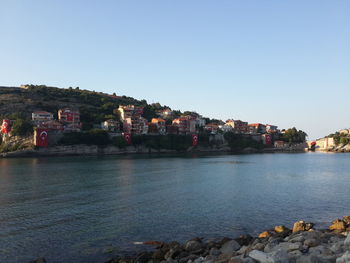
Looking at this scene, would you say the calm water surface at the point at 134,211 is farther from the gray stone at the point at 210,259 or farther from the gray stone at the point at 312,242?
the gray stone at the point at 312,242

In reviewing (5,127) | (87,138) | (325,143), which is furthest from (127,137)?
(325,143)

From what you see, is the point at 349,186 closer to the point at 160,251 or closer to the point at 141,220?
the point at 141,220

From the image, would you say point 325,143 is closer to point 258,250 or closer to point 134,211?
point 134,211

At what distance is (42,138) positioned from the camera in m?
97.3

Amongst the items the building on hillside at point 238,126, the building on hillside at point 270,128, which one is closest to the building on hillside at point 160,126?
the building on hillside at point 238,126

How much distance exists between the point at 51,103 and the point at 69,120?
29595mm

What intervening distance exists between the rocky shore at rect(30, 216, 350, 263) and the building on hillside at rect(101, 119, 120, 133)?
10744 centimetres

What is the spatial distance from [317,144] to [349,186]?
532ft

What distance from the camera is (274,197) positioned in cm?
3222

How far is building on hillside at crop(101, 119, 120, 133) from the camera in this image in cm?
12194

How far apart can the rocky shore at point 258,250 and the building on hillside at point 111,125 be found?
352ft

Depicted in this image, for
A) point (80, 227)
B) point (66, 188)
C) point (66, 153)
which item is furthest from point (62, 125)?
point (80, 227)

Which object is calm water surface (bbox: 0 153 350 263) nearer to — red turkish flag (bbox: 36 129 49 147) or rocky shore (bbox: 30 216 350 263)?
rocky shore (bbox: 30 216 350 263)

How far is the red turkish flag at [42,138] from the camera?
96.4 meters
